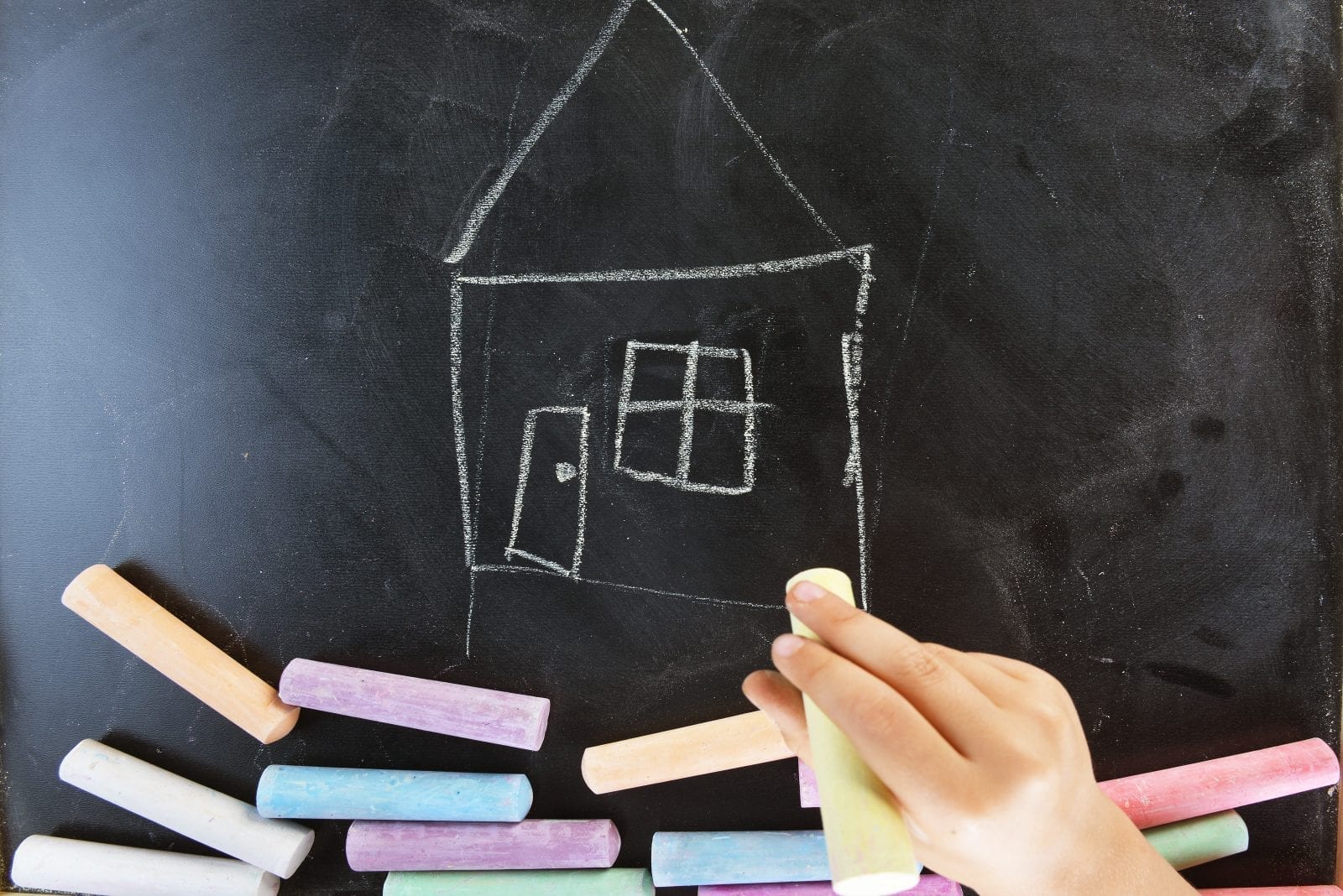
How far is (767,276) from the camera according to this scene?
1.72 meters

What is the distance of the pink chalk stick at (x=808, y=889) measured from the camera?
66.3 inches

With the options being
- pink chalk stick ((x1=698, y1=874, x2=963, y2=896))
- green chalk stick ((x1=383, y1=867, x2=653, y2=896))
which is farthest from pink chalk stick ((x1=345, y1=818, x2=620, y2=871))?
pink chalk stick ((x1=698, y1=874, x2=963, y2=896))

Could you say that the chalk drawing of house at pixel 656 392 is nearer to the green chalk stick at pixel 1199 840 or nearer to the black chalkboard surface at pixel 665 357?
the black chalkboard surface at pixel 665 357

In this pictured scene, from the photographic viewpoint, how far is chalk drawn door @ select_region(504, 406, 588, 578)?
175 cm

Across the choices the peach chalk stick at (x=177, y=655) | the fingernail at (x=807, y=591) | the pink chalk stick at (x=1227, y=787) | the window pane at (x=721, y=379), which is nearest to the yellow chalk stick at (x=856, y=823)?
the fingernail at (x=807, y=591)

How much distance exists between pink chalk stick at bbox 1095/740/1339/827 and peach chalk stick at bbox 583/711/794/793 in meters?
0.71

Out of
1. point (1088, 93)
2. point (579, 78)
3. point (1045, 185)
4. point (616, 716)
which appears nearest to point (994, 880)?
point (616, 716)

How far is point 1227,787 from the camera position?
1664 mm

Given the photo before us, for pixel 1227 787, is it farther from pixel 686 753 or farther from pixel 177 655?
pixel 177 655

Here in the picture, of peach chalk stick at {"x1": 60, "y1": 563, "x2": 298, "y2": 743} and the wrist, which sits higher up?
the wrist

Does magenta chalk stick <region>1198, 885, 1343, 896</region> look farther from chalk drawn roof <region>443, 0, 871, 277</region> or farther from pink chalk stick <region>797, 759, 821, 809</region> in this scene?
chalk drawn roof <region>443, 0, 871, 277</region>

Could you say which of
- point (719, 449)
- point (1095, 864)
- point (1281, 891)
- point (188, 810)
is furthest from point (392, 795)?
point (1281, 891)

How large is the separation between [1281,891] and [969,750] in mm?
1232

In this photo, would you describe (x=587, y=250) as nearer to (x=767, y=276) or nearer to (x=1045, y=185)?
(x=767, y=276)
